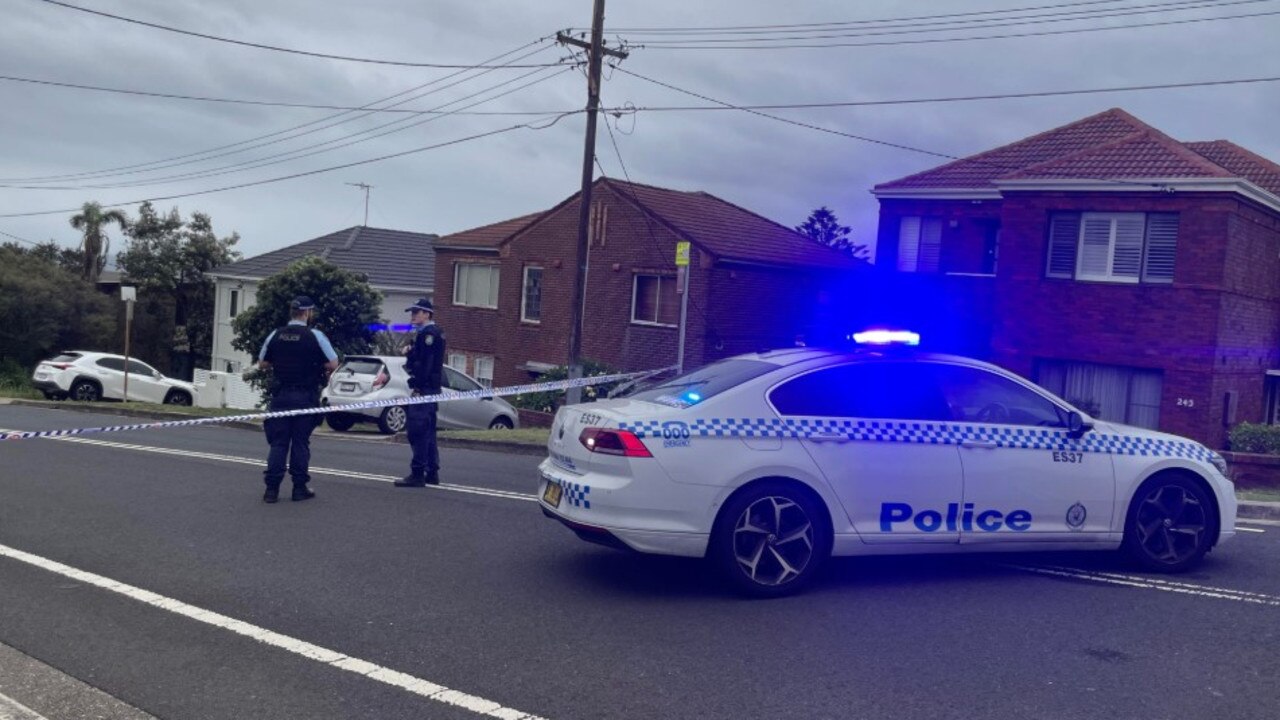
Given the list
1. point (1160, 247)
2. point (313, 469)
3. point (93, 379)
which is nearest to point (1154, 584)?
point (313, 469)

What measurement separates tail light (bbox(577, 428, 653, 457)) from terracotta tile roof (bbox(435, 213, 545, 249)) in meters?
29.5

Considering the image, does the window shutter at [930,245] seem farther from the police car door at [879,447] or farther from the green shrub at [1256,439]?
the police car door at [879,447]

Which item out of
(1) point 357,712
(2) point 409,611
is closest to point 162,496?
(2) point 409,611

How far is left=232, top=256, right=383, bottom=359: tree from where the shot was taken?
3152cm

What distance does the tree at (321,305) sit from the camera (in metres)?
31.5

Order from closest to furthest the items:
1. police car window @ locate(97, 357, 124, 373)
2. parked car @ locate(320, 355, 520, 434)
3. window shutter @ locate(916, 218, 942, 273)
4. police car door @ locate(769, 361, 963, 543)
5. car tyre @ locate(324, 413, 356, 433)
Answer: police car door @ locate(769, 361, 963, 543), parked car @ locate(320, 355, 520, 434), car tyre @ locate(324, 413, 356, 433), window shutter @ locate(916, 218, 942, 273), police car window @ locate(97, 357, 124, 373)

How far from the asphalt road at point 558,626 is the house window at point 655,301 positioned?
70.5ft

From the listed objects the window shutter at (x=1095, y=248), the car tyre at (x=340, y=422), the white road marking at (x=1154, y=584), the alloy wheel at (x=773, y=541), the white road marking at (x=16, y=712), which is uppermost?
the window shutter at (x=1095, y=248)

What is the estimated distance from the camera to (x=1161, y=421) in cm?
2134

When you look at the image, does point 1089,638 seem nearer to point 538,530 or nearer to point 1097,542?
point 1097,542

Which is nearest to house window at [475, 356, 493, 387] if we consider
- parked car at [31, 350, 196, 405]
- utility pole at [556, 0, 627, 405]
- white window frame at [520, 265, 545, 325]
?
white window frame at [520, 265, 545, 325]

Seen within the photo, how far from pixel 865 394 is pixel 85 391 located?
90.3 ft

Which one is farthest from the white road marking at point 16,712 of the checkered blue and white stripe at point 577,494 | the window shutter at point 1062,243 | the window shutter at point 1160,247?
the window shutter at point 1062,243

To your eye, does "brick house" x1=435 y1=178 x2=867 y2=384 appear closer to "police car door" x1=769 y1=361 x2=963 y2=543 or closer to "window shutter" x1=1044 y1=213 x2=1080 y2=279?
"window shutter" x1=1044 y1=213 x2=1080 y2=279
